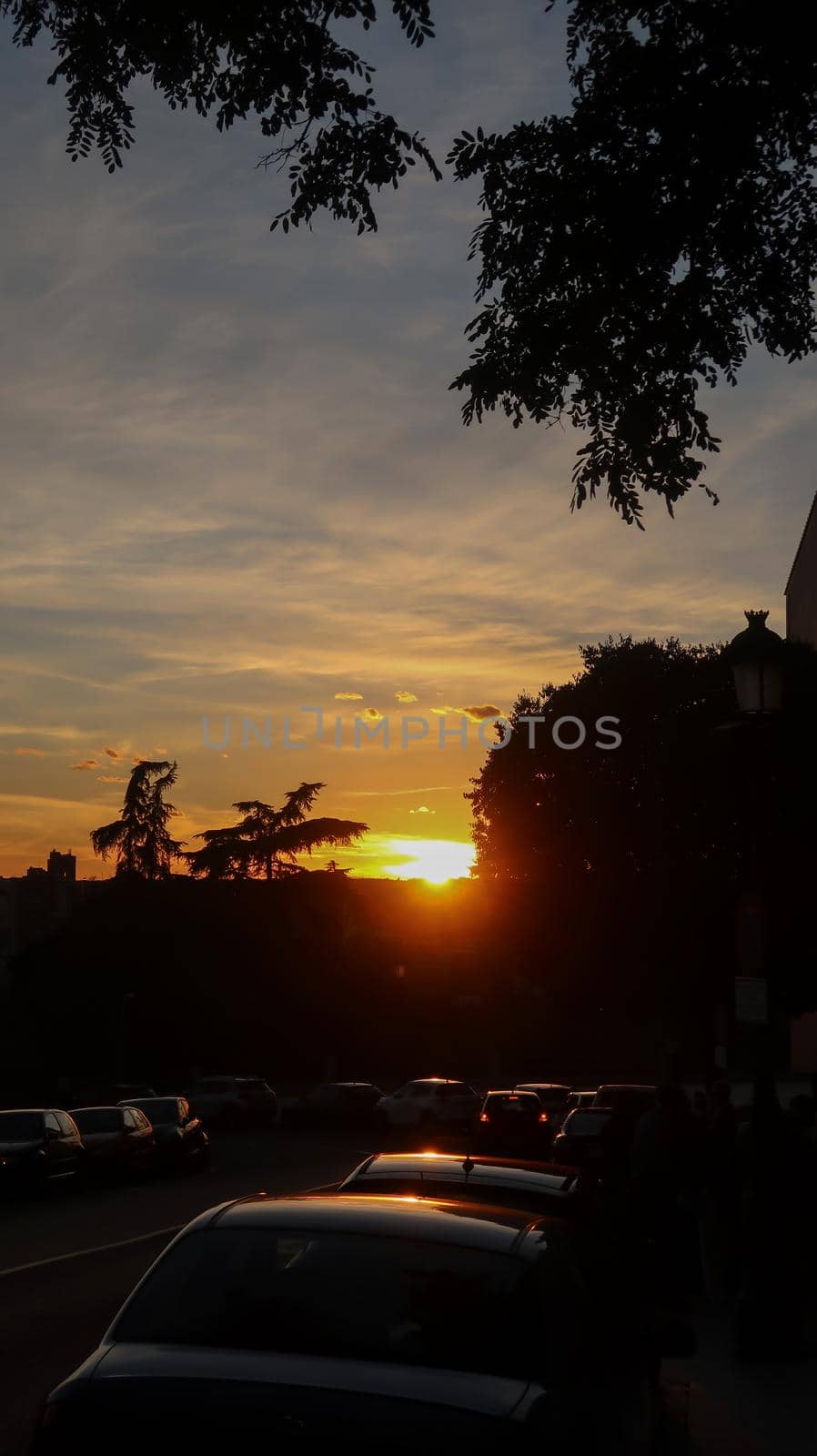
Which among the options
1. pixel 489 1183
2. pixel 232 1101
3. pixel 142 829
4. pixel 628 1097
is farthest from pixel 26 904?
pixel 489 1183

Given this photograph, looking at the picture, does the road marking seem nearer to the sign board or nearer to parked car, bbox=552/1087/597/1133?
the sign board

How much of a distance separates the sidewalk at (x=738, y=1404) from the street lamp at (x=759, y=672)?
4.60 meters

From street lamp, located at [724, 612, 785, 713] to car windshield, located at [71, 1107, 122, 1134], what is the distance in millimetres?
20338

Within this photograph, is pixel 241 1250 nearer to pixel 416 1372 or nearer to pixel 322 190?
pixel 416 1372

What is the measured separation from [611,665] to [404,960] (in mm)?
25560

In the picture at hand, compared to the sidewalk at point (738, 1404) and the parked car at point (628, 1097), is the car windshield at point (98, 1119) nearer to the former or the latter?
the parked car at point (628, 1097)

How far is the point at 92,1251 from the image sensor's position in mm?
17438

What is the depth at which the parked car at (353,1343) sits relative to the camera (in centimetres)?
421

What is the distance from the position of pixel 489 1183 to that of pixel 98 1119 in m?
23.5

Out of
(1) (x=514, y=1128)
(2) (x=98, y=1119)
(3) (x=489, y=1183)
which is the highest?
(3) (x=489, y=1183)

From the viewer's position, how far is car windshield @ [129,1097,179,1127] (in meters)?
33.0

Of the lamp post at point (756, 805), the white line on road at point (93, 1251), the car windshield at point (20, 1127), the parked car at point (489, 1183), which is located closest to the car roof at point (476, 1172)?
the parked car at point (489, 1183)

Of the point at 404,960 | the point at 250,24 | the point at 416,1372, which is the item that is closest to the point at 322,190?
the point at 250,24

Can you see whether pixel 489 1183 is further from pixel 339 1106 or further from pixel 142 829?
pixel 142 829
